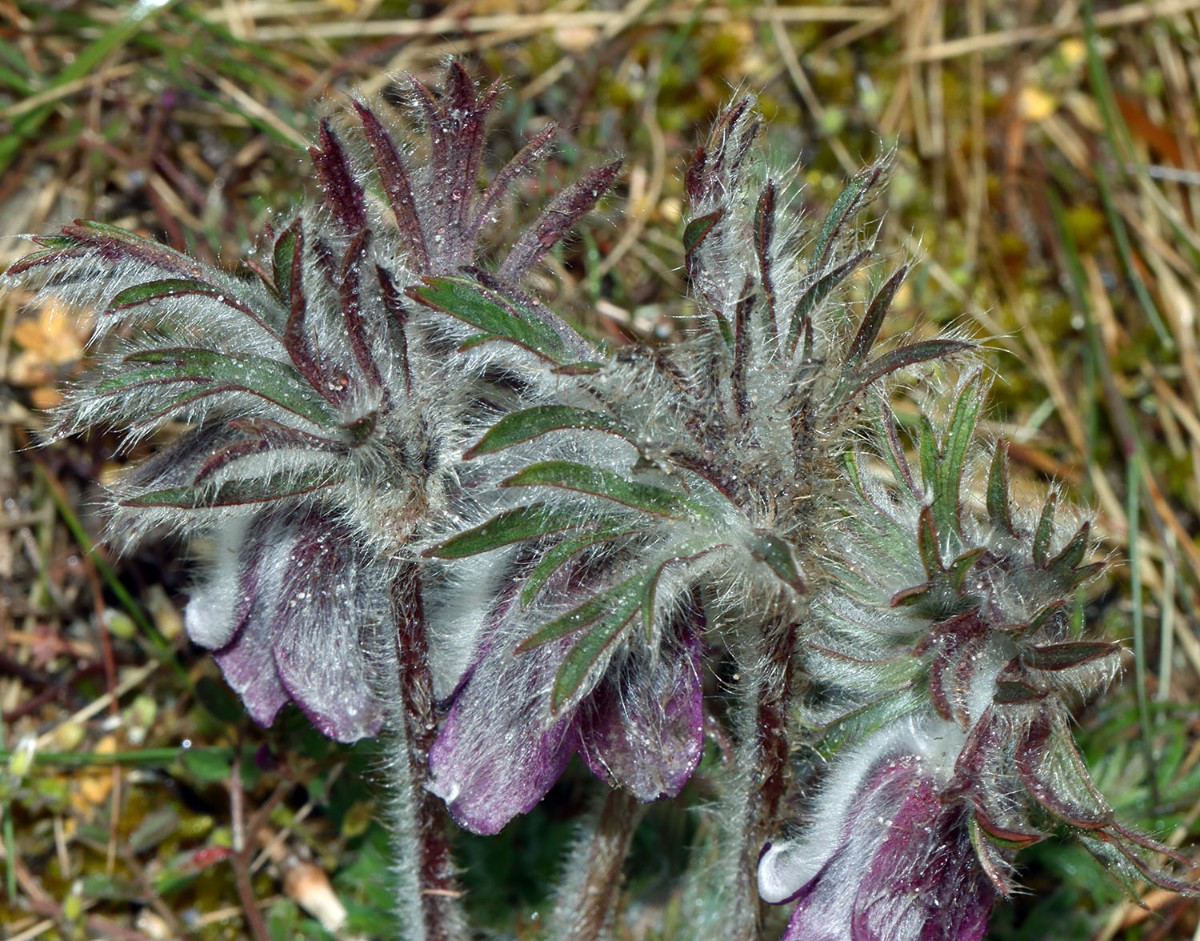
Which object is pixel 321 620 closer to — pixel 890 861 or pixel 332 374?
pixel 332 374

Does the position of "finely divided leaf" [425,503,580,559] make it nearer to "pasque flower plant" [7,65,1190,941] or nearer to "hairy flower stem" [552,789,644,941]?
"pasque flower plant" [7,65,1190,941]

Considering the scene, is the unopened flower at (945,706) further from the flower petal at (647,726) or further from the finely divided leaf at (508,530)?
the finely divided leaf at (508,530)

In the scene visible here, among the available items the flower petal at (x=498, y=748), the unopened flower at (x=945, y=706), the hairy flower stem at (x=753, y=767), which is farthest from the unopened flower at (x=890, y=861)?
the flower petal at (x=498, y=748)

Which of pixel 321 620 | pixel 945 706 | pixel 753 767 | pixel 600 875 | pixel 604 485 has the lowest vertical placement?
pixel 600 875

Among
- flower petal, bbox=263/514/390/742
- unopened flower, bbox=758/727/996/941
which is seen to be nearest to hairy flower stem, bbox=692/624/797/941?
unopened flower, bbox=758/727/996/941

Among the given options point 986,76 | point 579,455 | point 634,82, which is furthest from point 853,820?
point 986,76

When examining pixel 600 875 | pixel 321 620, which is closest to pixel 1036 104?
pixel 600 875
